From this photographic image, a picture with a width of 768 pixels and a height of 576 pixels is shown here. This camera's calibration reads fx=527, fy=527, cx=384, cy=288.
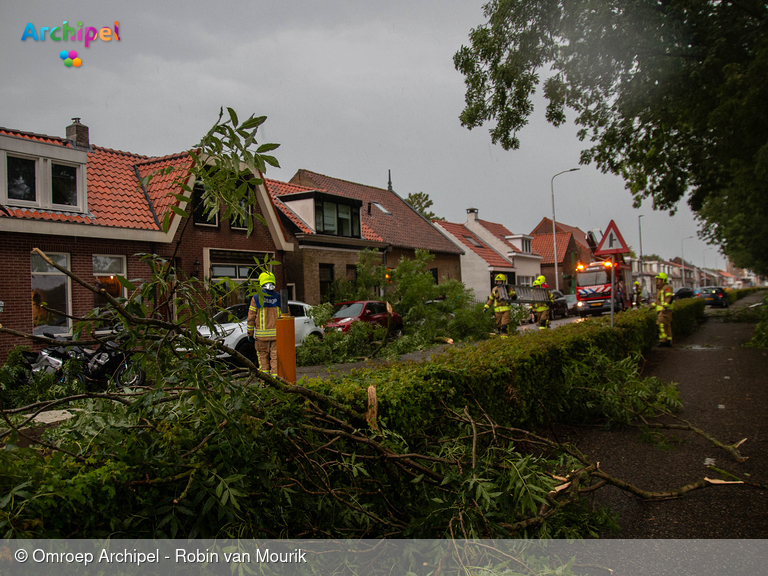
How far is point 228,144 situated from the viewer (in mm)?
2205

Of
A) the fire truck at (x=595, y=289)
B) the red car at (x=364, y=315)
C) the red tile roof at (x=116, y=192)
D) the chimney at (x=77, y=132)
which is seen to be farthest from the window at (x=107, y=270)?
the fire truck at (x=595, y=289)

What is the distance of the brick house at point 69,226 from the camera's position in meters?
13.5

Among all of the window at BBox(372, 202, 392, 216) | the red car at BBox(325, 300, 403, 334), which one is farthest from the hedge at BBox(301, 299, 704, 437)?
the window at BBox(372, 202, 392, 216)

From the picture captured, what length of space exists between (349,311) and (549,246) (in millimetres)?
42750

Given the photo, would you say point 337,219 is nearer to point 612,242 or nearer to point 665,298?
point 665,298

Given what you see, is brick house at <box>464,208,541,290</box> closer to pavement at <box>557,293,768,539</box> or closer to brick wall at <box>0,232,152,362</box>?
brick wall at <box>0,232,152,362</box>

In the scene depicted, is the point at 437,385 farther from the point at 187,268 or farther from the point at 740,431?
the point at 187,268

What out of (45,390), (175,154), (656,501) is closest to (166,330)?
(656,501)

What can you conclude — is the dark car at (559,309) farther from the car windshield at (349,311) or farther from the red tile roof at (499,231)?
the car windshield at (349,311)

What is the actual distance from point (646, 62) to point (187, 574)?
38.2ft

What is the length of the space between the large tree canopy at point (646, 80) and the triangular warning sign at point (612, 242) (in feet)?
8.43

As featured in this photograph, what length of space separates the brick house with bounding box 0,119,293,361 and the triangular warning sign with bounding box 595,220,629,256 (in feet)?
25.4

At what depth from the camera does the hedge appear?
3752 mm

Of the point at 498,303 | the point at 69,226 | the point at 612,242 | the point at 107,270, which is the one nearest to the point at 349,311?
the point at 498,303
